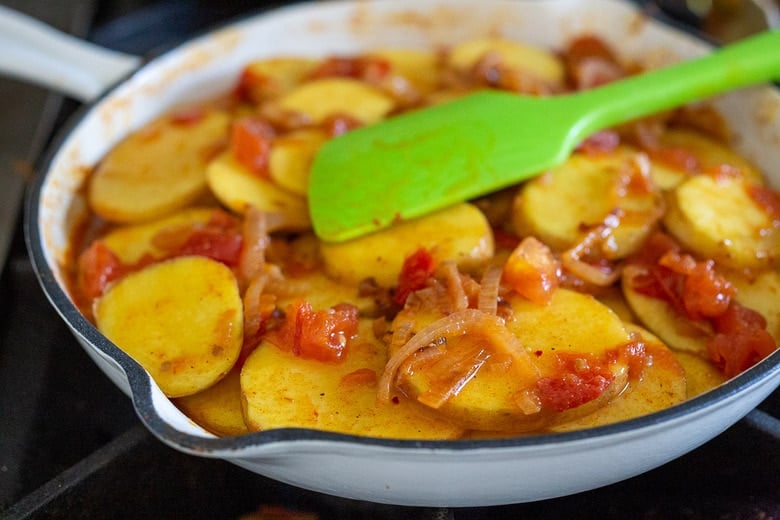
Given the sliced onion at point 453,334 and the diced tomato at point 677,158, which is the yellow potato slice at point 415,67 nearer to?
the diced tomato at point 677,158

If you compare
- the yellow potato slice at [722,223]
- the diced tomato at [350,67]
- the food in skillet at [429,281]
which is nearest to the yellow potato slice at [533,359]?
the food in skillet at [429,281]

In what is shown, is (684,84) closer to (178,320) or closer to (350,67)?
(350,67)

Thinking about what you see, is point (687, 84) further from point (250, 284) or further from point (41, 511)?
point (41, 511)

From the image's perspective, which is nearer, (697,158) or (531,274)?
(531,274)

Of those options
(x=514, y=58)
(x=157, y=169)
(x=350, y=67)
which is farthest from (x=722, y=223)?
(x=157, y=169)

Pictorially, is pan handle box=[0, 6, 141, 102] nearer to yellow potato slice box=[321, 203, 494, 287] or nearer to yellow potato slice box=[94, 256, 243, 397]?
yellow potato slice box=[94, 256, 243, 397]

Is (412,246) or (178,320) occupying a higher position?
(412,246)
